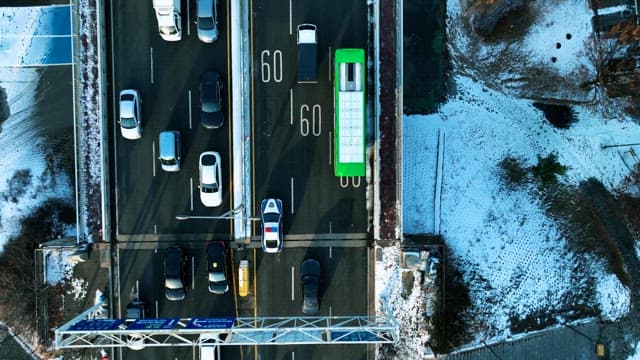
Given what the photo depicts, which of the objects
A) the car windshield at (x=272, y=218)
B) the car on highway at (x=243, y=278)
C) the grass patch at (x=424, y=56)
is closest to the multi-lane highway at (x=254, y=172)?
the car on highway at (x=243, y=278)

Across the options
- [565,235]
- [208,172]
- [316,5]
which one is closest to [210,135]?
[208,172]

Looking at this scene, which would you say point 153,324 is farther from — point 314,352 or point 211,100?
point 211,100

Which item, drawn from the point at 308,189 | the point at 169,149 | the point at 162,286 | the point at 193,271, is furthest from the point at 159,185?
the point at 308,189

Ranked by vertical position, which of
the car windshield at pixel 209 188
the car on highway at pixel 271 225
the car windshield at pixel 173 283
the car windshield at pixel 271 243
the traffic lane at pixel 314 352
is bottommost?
the traffic lane at pixel 314 352

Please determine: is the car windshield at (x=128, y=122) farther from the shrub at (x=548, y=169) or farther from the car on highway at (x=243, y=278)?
the shrub at (x=548, y=169)

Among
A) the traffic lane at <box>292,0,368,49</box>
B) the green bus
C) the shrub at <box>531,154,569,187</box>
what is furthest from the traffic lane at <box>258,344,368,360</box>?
the traffic lane at <box>292,0,368,49</box>

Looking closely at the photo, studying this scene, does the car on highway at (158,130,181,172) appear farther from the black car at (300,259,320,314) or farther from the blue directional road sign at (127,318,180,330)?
the black car at (300,259,320,314)

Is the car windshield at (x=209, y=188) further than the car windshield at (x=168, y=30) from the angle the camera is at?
Yes
